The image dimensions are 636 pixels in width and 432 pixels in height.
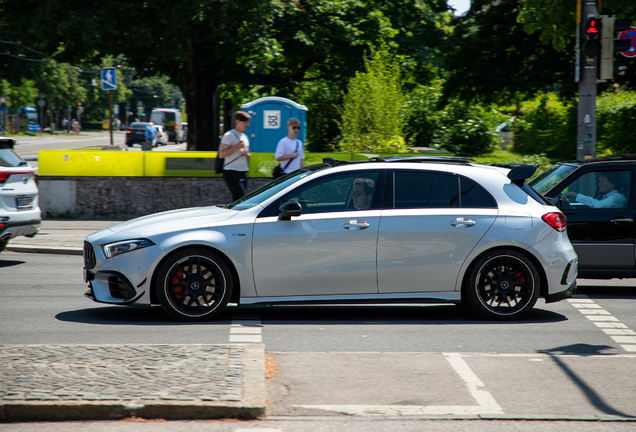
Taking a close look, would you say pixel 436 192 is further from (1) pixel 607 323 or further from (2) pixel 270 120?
(2) pixel 270 120

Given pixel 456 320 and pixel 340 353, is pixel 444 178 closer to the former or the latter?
pixel 456 320

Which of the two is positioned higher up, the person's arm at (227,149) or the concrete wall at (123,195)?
the person's arm at (227,149)

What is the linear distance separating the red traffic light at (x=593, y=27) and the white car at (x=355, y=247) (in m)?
5.31

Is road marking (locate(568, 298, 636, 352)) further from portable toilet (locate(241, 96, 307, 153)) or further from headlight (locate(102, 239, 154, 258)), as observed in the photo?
portable toilet (locate(241, 96, 307, 153))

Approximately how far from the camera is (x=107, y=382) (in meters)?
4.55

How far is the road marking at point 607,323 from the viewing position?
6336mm

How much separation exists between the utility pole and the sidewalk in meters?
7.90

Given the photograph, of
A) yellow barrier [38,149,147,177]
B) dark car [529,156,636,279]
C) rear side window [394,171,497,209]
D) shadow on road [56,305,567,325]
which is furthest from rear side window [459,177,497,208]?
yellow barrier [38,149,147,177]

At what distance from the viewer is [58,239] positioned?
486 inches

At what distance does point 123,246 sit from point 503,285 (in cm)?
346

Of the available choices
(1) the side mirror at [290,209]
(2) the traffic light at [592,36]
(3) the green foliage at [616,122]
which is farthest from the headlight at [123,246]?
(3) the green foliage at [616,122]

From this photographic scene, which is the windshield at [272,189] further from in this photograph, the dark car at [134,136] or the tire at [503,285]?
the dark car at [134,136]

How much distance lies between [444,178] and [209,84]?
17.1m

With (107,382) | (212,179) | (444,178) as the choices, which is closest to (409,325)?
(444,178)
